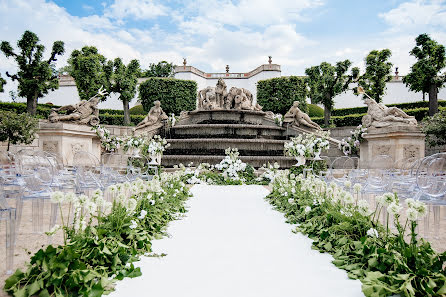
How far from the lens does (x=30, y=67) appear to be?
1659cm

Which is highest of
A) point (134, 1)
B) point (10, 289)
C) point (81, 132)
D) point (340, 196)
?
point (134, 1)

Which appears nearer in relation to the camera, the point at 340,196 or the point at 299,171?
the point at 340,196

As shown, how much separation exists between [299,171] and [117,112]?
21.1 meters

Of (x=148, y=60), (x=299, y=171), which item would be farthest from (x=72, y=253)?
(x=148, y=60)

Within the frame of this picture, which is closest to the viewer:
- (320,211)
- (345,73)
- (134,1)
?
(320,211)

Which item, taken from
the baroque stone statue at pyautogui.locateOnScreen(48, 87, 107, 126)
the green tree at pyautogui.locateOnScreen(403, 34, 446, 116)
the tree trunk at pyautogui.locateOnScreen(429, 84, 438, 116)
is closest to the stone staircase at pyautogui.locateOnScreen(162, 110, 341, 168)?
the baroque stone statue at pyautogui.locateOnScreen(48, 87, 107, 126)

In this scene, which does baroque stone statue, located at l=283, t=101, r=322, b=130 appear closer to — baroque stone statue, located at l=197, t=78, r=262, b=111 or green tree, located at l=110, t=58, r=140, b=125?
baroque stone statue, located at l=197, t=78, r=262, b=111

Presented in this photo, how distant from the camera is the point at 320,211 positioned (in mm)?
3889

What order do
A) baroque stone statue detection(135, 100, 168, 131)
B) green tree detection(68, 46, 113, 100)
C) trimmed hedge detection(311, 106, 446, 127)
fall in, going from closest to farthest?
baroque stone statue detection(135, 100, 168, 131) → trimmed hedge detection(311, 106, 446, 127) → green tree detection(68, 46, 113, 100)

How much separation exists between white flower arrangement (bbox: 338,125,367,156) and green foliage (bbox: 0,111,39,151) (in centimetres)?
1183

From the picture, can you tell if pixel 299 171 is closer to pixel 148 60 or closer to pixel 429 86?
pixel 429 86

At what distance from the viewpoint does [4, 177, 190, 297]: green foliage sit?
1.92m

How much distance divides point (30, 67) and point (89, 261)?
1797 cm

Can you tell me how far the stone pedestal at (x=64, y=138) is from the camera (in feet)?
33.6
